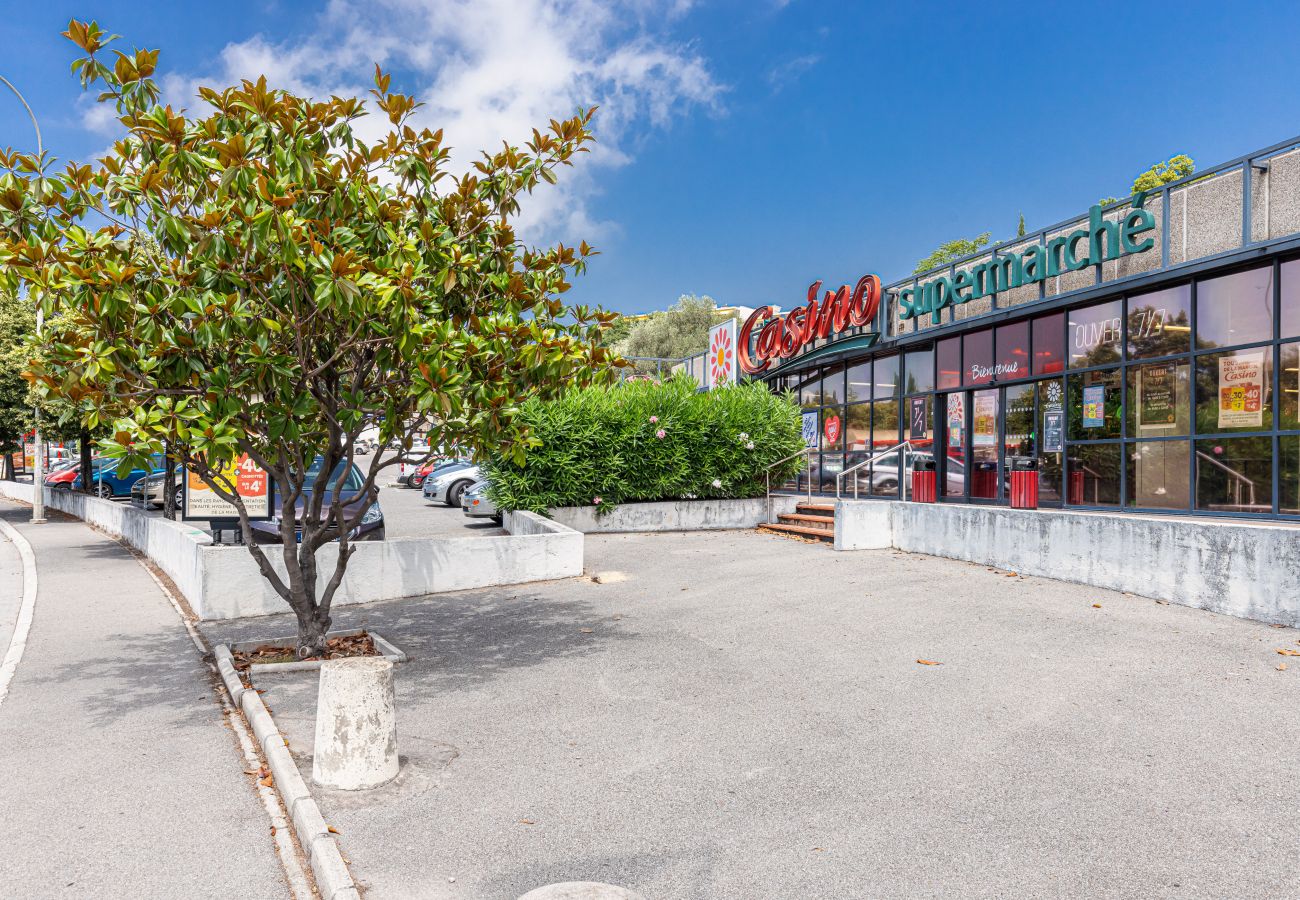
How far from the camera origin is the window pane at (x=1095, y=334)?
45.6ft

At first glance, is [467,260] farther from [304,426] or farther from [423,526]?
[423,526]

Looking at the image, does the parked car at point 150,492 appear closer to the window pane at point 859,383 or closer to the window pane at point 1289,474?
the window pane at point 859,383

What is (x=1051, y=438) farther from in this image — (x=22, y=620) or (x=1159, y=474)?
(x=22, y=620)

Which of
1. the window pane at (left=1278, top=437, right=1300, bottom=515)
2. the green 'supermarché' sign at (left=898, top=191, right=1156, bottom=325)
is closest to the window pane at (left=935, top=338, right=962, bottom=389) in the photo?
the green 'supermarché' sign at (left=898, top=191, right=1156, bottom=325)

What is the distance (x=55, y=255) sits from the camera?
5836 mm

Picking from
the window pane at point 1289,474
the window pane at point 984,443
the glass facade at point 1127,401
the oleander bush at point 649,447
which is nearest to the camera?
the window pane at point 1289,474

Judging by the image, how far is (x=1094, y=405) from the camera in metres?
14.2

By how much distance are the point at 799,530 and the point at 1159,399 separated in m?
6.63

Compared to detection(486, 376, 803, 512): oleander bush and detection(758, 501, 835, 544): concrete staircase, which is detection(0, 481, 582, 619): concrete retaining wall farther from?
detection(758, 501, 835, 544): concrete staircase

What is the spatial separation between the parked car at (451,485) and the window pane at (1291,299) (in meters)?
19.5

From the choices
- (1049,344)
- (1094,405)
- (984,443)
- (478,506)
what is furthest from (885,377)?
(478,506)

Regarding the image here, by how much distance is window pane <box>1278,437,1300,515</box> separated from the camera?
1132 cm

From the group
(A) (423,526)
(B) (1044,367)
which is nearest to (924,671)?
(B) (1044,367)

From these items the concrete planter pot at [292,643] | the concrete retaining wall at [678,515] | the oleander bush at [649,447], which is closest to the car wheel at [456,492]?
the oleander bush at [649,447]
